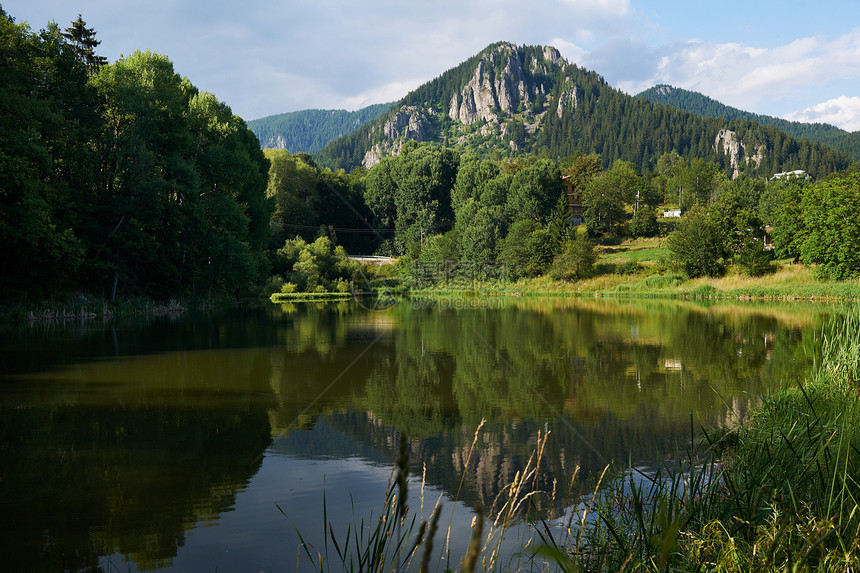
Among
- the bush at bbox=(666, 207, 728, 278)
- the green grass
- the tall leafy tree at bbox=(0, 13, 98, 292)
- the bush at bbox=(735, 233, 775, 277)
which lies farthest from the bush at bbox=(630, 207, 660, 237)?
the tall leafy tree at bbox=(0, 13, 98, 292)

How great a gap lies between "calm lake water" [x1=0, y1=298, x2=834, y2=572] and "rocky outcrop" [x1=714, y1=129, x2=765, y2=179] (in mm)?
192513

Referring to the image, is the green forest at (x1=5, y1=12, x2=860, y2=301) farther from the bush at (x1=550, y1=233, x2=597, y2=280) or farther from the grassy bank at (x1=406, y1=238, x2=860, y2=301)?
the grassy bank at (x1=406, y1=238, x2=860, y2=301)

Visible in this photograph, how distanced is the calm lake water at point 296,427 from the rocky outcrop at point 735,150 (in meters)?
193

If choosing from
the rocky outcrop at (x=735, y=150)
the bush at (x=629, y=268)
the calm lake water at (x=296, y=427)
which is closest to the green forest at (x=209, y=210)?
the bush at (x=629, y=268)

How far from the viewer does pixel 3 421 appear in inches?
336

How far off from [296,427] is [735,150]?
708 feet

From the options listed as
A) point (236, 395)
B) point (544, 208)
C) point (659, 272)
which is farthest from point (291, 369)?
point (544, 208)

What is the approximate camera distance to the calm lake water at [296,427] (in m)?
4.98

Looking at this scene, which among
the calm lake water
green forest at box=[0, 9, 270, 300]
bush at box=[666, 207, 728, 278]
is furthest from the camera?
bush at box=[666, 207, 728, 278]

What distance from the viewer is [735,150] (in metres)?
192

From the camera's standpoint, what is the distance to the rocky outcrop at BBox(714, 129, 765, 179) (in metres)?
186

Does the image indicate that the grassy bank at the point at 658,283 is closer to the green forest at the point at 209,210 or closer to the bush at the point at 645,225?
the green forest at the point at 209,210

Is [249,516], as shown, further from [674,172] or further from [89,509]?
[674,172]

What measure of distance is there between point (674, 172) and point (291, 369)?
429 feet
